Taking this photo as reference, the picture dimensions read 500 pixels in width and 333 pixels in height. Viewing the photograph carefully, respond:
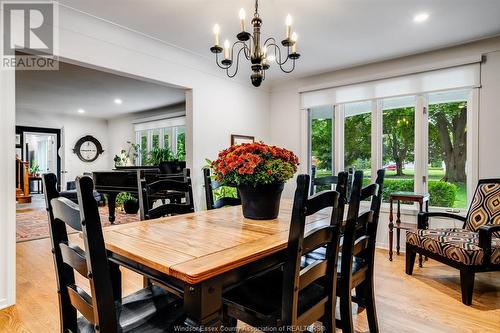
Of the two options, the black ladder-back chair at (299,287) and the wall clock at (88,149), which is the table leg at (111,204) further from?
the black ladder-back chair at (299,287)

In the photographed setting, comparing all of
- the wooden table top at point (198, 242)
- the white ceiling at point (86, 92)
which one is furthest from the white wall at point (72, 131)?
the wooden table top at point (198, 242)

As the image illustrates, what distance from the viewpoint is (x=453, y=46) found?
11.3 ft

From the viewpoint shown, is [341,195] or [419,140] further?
[419,140]

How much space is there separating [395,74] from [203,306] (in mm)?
3868

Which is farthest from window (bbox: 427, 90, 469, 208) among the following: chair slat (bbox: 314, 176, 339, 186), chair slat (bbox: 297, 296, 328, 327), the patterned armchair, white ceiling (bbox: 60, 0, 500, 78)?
chair slat (bbox: 297, 296, 328, 327)

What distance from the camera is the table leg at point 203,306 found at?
102cm

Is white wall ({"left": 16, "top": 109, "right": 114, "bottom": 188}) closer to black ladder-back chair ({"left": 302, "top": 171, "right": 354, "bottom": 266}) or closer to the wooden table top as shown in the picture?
the wooden table top

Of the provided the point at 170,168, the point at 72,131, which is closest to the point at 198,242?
the point at 170,168

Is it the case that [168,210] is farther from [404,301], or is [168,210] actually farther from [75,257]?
[404,301]

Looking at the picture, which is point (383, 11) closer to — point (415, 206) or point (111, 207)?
point (415, 206)

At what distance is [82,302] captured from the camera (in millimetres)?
1094

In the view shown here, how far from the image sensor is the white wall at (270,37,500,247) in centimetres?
325

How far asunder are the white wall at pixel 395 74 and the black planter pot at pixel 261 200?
2725 millimetres

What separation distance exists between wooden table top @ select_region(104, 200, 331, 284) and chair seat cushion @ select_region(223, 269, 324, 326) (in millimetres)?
265
